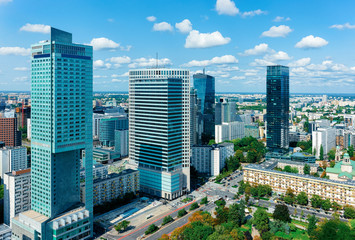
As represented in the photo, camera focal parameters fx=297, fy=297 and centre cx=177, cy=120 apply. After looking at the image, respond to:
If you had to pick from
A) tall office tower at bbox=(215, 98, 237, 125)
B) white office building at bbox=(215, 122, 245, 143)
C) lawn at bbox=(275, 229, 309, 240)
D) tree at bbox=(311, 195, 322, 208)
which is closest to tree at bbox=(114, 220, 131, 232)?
lawn at bbox=(275, 229, 309, 240)

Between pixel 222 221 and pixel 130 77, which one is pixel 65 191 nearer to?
pixel 222 221

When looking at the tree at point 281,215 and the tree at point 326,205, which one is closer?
the tree at point 281,215

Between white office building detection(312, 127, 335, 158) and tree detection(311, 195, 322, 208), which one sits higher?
white office building detection(312, 127, 335, 158)

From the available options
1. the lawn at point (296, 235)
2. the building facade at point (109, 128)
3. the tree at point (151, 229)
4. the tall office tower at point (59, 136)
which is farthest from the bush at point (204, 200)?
the building facade at point (109, 128)

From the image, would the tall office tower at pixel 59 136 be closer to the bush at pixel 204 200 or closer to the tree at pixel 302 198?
the bush at pixel 204 200

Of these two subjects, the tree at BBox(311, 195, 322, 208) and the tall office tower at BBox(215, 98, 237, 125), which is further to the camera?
the tall office tower at BBox(215, 98, 237, 125)

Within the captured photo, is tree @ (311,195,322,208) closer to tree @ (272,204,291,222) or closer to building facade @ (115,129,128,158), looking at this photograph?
tree @ (272,204,291,222)
